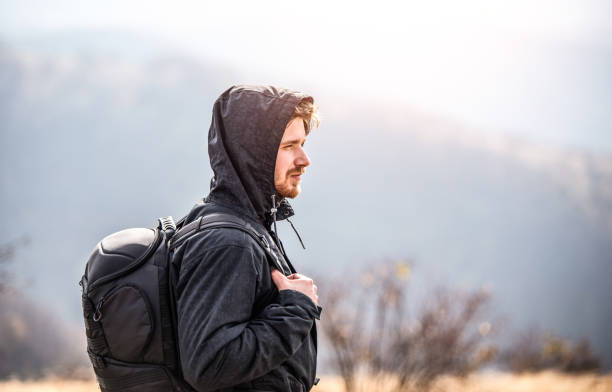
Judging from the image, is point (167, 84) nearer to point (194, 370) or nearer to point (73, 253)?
point (73, 253)

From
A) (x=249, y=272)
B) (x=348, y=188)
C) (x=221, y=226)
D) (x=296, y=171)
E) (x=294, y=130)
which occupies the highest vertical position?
(x=294, y=130)

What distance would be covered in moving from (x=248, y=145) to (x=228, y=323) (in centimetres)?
62

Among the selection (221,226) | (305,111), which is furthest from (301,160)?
(221,226)

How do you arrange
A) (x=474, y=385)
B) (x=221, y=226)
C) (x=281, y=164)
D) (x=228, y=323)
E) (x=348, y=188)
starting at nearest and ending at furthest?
(x=228, y=323), (x=221, y=226), (x=281, y=164), (x=474, y=385), (x=348, y=188)

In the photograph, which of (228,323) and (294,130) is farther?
(294,130)

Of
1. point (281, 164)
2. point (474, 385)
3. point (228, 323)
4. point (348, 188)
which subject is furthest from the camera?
point (348, 188)

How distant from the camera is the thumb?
5.97ft

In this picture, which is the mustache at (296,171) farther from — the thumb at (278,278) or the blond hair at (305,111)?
the thumb at (278,278)

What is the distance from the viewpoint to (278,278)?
6.00 ft

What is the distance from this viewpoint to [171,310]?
68.2 inches

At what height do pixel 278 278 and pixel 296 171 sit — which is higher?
pixel 296 171

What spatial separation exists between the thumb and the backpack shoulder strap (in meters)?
0.04

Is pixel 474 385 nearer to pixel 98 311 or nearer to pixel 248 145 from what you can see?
pixel 248 145

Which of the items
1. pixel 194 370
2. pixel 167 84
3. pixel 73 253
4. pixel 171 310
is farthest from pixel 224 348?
pixel 167 84
